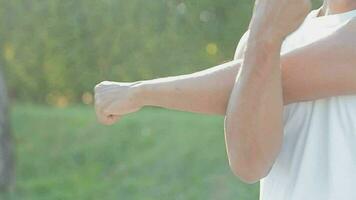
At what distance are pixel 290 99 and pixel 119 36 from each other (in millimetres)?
6467

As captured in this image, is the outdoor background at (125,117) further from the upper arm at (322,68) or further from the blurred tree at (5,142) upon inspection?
the upper arm at (322,68)

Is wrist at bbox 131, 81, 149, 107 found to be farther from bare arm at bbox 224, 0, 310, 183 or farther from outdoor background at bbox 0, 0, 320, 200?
outdoor background at bbox 0, 0, 320, 200

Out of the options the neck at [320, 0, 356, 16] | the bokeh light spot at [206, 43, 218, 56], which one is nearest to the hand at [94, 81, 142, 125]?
the neck at [320, 0, 356, 16]

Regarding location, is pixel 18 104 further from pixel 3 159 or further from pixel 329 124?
pixel 329 124

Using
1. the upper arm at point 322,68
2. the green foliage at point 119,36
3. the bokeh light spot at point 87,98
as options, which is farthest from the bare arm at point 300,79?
the bokeh light spot at point 87,98

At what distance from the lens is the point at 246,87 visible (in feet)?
5.18

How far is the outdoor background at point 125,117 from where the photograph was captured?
6.91 metres

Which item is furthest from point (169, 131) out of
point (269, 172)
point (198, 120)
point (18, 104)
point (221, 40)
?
point (269, 172)

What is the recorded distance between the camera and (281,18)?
1.54 meters

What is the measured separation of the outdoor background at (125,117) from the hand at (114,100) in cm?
455

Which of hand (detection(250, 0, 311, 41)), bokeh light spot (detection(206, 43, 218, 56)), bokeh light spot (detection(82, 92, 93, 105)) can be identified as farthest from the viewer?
bokeh light spot (detection(82, 92, 93, 105))

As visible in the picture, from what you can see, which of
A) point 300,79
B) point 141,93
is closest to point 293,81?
point 300,79

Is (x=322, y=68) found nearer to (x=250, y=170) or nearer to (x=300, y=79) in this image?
(x=300, y=79)

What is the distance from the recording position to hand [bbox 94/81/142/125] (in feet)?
6.06
